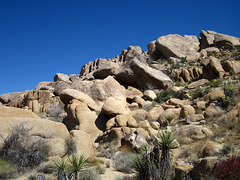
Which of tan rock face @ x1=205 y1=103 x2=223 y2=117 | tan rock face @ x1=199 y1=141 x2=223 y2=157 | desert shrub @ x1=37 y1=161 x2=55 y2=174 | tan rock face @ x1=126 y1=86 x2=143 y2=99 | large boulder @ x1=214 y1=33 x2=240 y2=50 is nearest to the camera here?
tan rock face @ x1=199 y1=141 x2=223 y2=157

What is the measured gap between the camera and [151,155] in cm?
627

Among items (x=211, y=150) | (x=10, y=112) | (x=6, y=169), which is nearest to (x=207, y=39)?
(x=211, y=150)

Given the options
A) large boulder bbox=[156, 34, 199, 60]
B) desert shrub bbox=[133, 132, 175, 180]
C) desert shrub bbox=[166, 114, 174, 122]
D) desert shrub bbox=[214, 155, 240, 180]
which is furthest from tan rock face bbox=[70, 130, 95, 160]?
large boulder bbox=[156, 34, 199, 60]

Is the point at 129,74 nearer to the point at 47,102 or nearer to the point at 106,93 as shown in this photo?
the point at 106,93

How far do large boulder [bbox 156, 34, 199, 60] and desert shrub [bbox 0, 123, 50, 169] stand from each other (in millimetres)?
34339

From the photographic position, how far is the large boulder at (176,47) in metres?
38.5

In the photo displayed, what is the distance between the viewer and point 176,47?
39656 mm

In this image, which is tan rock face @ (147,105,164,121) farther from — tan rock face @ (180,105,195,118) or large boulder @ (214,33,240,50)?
large boulder @ (214,33,240,50)

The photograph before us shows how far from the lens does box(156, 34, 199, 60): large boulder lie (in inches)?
1517

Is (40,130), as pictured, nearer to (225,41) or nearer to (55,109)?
(55,109)

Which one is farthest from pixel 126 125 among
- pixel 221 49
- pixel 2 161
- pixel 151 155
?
pixel 221 49

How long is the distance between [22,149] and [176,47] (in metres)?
37.2

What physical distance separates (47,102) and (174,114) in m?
16.1

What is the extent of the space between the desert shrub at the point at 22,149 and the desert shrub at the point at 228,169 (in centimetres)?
625
